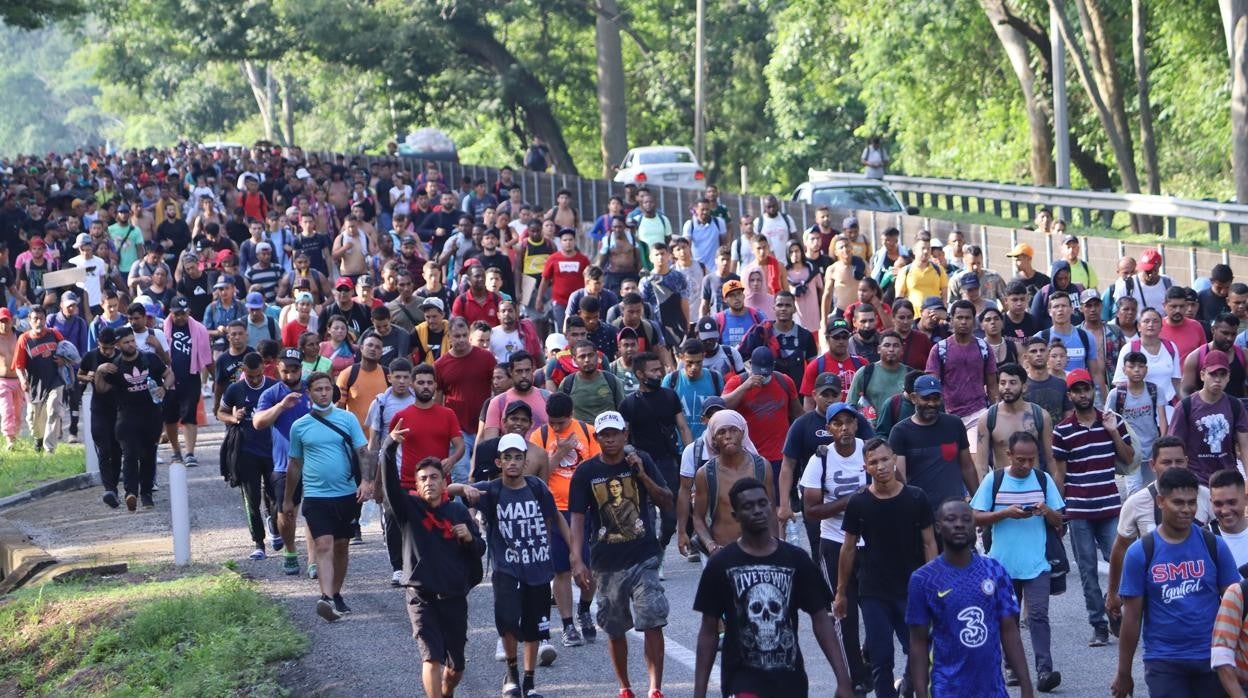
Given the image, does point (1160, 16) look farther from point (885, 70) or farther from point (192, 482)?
point (192, 482)

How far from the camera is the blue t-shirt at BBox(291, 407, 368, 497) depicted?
1274 cm

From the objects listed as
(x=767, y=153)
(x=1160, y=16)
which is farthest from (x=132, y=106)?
(x=1160, y=16)

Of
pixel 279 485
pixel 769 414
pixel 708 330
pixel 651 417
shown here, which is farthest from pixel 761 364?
pixel 279 485

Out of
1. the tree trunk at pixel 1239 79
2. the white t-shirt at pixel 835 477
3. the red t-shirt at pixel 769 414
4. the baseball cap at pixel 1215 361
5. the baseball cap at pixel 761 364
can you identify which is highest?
the tree trunk at pixel 1239 79

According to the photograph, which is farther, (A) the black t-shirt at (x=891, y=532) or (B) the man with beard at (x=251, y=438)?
(B) the man with beard at (x=251, y=438)

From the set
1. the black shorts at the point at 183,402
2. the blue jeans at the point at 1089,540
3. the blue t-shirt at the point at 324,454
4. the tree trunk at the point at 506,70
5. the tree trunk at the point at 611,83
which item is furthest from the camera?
the tree trunk at the point at 506,70

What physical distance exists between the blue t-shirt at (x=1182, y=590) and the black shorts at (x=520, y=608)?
10.8 ft

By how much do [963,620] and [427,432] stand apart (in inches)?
202

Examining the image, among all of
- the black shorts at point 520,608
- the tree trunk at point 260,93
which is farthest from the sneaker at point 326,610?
the tree trunk at point 260,93

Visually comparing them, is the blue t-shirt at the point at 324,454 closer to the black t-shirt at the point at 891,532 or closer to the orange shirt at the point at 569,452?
the orange shirt at the point at 569,452

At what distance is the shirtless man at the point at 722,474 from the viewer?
10680 mm

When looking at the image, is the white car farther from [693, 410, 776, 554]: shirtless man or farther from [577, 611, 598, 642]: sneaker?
[693, 410, 776, 554]: shirtless man

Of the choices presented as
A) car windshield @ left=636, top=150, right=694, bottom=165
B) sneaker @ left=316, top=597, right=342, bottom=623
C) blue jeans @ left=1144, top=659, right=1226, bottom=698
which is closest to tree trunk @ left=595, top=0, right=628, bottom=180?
car windshield @ left=636, top=150, right=694, bottom=165

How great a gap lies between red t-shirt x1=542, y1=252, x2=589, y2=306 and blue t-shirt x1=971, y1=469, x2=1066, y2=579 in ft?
32.3
